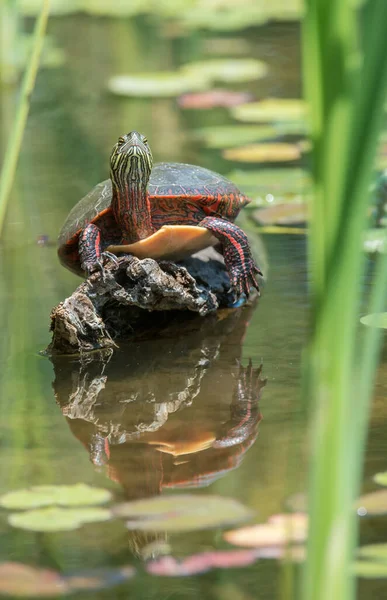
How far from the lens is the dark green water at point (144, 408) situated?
1275mm

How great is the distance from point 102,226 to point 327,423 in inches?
67.5

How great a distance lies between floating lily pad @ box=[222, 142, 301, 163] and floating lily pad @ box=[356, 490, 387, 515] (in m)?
Result: 2.46

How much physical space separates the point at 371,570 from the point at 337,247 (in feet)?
1.94

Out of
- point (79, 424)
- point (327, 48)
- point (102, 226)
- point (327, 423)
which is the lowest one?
point (79, 424)

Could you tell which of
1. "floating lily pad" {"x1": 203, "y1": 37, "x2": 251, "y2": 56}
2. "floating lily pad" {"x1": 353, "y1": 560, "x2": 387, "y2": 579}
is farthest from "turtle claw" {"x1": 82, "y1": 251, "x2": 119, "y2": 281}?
"floating lily pad" {"x1": 203, "y1": 37, "x2": 251, "y2": 56}

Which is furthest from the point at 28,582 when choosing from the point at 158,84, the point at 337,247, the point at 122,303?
the point at 158,84

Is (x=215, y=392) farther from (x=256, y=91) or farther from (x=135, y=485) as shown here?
(x=256, y=91)

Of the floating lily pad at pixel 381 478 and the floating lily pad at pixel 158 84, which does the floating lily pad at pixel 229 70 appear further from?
the floating lily pad at pixel 381 478

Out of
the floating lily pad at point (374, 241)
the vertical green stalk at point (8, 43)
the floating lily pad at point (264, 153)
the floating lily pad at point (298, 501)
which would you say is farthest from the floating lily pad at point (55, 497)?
the vertical green stalk at point (8, 43)

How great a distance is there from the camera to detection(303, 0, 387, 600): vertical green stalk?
0.65 m

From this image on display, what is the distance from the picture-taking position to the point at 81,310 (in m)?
2.08

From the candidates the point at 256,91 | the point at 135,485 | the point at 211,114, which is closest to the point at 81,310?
the point at 135,485

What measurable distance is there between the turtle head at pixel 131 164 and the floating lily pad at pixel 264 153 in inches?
55.8

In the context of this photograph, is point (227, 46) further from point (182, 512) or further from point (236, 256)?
point (182, 512)
